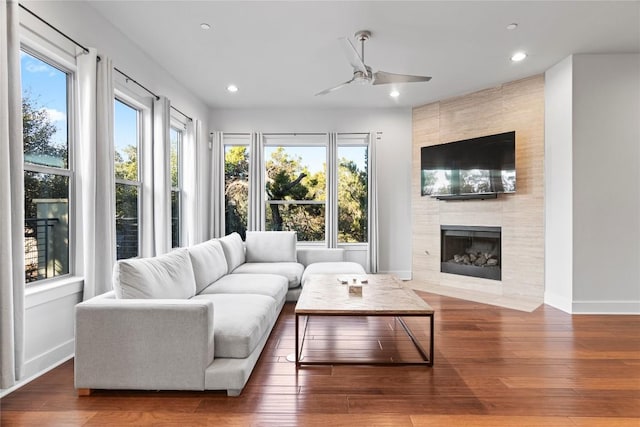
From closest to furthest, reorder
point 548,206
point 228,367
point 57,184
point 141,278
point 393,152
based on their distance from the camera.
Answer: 1. point 228,367
2. point 141,278
3. point 57,184
4. point 548,206
5. point 393,152

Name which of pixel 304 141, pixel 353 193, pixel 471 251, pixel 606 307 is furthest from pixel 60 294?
pixel 606 307

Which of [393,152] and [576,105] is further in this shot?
[393,152]

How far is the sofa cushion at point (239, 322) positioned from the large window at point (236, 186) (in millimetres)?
2932

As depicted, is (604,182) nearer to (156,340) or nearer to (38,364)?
(156,340)

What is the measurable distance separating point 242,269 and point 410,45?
3.18m

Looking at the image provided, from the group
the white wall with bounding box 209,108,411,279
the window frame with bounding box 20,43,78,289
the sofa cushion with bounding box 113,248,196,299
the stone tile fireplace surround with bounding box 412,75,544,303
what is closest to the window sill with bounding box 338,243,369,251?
the white wall with bounding box 209,108,411,279

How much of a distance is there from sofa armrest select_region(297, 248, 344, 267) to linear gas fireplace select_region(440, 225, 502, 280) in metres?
1.66

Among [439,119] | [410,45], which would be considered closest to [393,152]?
[439,119]

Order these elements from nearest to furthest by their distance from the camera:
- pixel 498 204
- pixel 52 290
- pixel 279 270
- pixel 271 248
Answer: pixel 52 290, pixel 279 270, pixel 498 204, pixel 271 248

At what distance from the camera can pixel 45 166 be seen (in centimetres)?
261

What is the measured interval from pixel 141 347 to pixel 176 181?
3.20m

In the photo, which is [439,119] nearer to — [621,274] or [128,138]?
[621,274]

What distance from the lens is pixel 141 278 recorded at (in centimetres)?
237

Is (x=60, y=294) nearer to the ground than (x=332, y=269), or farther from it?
farther from it
